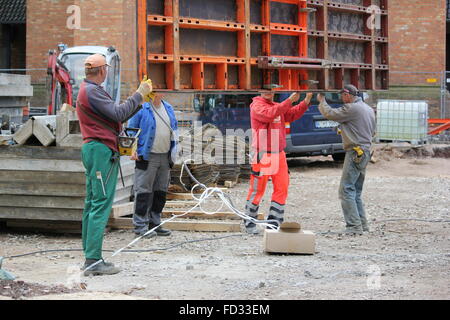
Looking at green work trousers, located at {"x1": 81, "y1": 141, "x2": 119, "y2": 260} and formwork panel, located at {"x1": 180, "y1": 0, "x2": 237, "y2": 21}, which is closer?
green work trousers, located at {"x1": 81, "y1": 141, "x2": 119, "y2": 260}

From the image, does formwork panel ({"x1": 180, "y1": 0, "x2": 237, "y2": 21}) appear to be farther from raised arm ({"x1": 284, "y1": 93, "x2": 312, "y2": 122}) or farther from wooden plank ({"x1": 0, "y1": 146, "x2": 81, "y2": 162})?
wooden plank ({"x1": 0, "y1": 146, "x2": 81, "y2": 162})

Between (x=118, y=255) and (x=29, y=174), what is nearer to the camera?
(x=118, y=255)

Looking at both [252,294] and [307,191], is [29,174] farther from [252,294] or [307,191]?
[307,191]

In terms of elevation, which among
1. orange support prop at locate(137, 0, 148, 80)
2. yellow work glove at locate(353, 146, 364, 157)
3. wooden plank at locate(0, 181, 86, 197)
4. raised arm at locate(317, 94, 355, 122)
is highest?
orange support prop at locate(137, 0, 148, 80)

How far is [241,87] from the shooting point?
13.6 meters

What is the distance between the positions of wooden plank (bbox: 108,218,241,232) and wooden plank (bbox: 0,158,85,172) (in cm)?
96

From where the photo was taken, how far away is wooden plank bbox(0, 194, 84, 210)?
9.52 metres

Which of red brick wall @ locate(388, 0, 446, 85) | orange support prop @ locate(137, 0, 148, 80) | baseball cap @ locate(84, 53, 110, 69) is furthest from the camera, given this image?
red brick wall @ locate(388, 0, 446, 85)

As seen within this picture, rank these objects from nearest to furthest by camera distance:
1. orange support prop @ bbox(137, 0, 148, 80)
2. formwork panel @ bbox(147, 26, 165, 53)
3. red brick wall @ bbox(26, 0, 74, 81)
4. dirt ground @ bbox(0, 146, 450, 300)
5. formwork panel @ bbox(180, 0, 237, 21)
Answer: dirt ground @ bbox(0, 146, 450, 300)
orange support prop @ bbox(137, 0, 148, 80)
formwork panel @ bbox(147, 26, 165, 53)
formwork panel @ bbox(180, 0, 237, 21)
red brick wall @ bbox(26, 0, 74, 81)

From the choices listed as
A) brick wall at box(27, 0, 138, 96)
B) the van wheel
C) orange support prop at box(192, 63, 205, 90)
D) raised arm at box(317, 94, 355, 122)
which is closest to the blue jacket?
raised arm at box(317, 94, 355, 122)

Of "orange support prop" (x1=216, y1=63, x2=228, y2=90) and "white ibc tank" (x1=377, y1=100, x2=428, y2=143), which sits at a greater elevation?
"orange support prop" (x1=216, y1=63, x2=228, y2=90)
